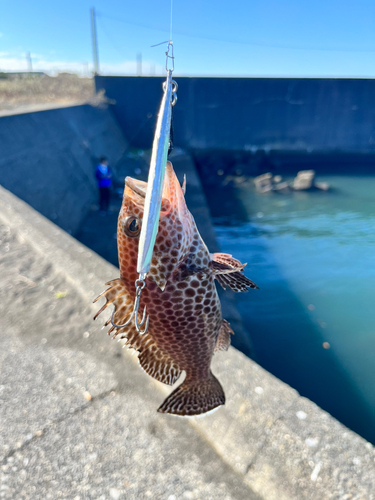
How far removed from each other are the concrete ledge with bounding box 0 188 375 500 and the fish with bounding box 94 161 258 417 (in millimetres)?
1101

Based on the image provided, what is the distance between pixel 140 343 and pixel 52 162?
10.7 meters

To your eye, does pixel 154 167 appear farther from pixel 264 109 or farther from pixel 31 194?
pixel 264 109

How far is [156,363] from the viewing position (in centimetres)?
178

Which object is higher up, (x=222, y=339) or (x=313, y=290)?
(x=222, y=339)

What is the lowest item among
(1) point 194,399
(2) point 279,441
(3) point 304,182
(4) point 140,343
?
(3) point 304,182

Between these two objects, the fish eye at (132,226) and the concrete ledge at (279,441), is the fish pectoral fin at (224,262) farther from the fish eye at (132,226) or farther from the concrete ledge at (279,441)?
the concrete ledge at (279,441)

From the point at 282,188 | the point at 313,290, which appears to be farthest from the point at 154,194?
the point at 282,188

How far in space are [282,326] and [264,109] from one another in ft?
55.3

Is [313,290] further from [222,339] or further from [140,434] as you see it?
[222,339]

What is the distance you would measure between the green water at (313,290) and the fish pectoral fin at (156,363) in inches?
40.6

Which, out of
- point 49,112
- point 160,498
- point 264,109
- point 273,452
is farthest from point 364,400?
point 264,109

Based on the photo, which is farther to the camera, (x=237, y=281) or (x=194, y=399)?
(x=194, y=399)

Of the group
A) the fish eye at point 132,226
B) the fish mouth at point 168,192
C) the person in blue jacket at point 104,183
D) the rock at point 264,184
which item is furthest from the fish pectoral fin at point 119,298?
the rock at point 264,184

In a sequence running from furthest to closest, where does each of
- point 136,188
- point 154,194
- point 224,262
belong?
1. point 224,262
2. point 136,188
3. point 154,194
